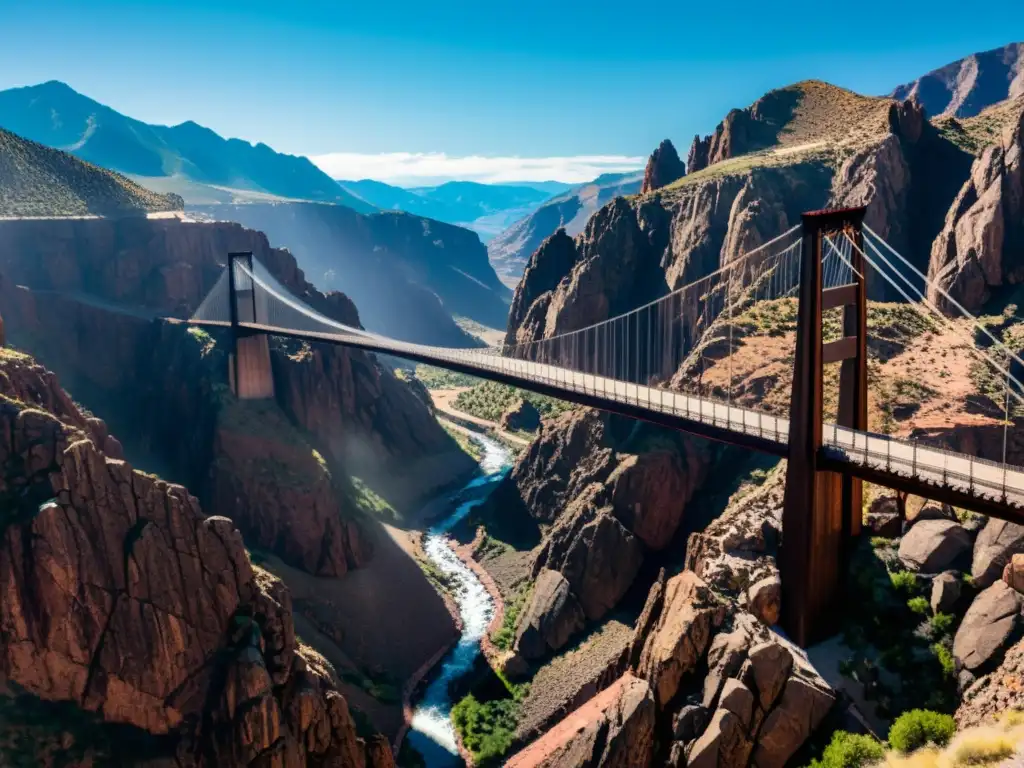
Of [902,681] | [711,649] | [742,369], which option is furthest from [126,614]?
[742,369]

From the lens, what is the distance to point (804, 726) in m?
32.6

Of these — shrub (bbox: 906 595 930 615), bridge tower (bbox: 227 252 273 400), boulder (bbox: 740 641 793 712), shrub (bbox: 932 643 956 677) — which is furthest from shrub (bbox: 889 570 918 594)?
bridge tower (bbox: 227 252 273 400)

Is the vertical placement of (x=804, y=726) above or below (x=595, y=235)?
below

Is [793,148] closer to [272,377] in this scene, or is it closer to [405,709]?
[272,377]

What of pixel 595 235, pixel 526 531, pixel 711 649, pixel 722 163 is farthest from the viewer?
pixel 722 163

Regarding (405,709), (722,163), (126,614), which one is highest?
(722,163)

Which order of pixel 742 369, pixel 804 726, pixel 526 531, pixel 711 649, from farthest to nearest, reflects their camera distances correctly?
pixel 526 531, pixel 742 369, pixel 711 649, pixel 804 726

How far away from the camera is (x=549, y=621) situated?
55.4m

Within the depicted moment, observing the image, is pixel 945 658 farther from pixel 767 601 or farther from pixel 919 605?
pixel 767 601

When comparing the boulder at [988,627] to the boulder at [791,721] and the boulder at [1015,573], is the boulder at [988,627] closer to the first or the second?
the boulder at [1015,573]

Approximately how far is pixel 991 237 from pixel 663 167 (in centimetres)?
5878

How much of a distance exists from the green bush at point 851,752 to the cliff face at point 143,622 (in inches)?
749

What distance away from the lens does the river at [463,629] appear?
48.1m

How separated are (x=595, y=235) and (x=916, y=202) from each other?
1198 inches
